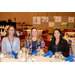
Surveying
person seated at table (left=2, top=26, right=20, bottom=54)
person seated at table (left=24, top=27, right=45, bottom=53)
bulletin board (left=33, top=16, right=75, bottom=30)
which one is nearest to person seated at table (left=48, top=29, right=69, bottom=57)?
person seated at table (left=24, top=27, right=45, bottom=53)

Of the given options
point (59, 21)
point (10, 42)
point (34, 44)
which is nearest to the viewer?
point (10, 42)

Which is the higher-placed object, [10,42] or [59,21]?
[59,21]

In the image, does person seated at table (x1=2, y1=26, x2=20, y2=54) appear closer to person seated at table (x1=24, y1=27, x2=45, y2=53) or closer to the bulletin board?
person seated at table (x1=24, y1=27, x2=45, y2=53)

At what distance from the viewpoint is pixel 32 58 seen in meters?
2.05

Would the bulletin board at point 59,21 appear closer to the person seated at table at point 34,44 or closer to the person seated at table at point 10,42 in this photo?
the person seated at table at point 34,44

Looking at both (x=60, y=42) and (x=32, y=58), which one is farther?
(x=60, y=42)

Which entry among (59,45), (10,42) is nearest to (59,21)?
(59,45)

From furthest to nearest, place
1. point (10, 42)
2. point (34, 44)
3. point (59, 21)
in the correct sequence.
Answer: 1. point (59, 21)
2. point (34, 44)
3. point (10, 42)

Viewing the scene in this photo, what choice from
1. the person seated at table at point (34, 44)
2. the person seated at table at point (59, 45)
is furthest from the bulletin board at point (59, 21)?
the person seated at table at point (59, 45)

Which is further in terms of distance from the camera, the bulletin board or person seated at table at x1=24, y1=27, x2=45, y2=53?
the bulletin board

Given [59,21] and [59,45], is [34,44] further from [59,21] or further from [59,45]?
[59,21]
